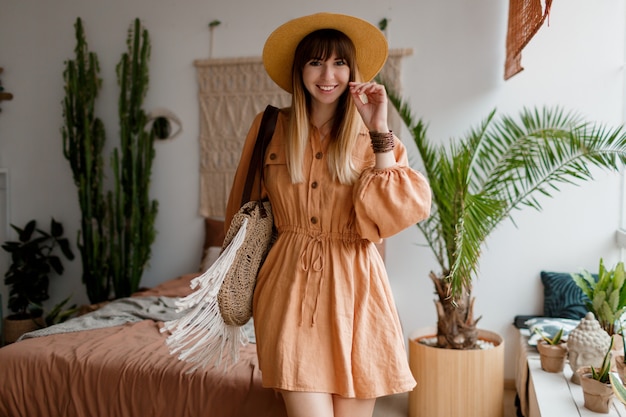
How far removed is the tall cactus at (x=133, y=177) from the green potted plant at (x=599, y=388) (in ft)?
10.8

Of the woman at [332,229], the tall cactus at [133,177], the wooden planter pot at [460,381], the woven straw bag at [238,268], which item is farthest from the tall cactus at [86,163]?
the woman at [332,229]

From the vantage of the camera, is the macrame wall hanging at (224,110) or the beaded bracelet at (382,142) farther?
the macrame wall hanging at (224,110)

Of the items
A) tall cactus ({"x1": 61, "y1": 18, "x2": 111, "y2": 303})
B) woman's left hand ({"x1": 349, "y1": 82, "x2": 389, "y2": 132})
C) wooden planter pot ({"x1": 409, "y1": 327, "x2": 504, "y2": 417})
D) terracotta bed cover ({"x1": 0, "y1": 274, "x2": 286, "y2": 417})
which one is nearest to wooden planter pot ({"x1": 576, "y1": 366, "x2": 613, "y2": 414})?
wooden planter pot ({"x1": 409, "y1": 327, "x2": 504, "y2": 417})

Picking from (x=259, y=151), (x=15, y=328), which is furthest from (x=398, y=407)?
(x=15, y=328)

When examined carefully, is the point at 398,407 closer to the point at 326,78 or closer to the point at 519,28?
the point at 519,28

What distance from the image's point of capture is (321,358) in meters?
1.79

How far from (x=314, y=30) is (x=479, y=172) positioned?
2341 millimetres

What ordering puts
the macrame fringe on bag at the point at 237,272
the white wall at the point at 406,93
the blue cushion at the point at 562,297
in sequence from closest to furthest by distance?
the macrame fringe on bag at the point at 237,272
the blue cushion at the point at 562,297
the white wall at the point at 406,93

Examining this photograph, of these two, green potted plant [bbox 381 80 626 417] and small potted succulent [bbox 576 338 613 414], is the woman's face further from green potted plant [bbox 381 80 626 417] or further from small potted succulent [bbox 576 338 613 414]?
small potted succulent [bbox 576 338 613 414]

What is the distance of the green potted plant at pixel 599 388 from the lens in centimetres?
225

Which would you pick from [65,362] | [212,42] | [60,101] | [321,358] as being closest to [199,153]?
[212,42]

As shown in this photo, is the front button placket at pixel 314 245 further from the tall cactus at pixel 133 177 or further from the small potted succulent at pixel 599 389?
the tall cactus at pixel 133 177

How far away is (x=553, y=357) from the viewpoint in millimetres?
2820

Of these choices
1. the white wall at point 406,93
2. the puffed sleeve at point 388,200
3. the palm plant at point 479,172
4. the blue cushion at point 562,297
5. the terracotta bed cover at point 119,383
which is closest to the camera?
the puffed sleeve at point 388,200
